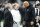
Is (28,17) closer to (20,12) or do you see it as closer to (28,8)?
(28,8)

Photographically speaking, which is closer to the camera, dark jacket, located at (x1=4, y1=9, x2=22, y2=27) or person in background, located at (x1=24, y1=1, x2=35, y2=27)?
person in background, located at (x1=24, y1=1, x2=35, y2=27)

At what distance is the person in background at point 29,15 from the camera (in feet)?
18.1

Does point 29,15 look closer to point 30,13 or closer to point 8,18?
point 30,13

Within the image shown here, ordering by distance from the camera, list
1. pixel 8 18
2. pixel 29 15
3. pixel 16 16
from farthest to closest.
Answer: pixel 16 16 → pixel 8 18 → pixel 29 15

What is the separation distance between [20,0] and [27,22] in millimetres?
7646

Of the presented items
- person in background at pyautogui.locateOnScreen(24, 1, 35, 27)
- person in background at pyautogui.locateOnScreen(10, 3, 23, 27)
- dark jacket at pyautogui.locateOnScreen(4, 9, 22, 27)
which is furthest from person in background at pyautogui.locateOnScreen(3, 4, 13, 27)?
person in background at pyautogui.locateOnScreen(24, 1, 35, 27)

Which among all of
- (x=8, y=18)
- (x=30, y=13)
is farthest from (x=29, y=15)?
(x=8, y=18)

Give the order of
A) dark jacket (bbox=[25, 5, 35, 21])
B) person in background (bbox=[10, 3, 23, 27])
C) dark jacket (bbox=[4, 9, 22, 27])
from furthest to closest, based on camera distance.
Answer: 1. person in background (bbox=[10, 3, 23, 27])
2. dark jacket (bbox=[4, 9, 22, 27])
3. dark jacket (bbox=[25, 5, 35, 21])

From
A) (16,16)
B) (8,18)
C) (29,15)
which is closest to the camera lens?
(29,15)

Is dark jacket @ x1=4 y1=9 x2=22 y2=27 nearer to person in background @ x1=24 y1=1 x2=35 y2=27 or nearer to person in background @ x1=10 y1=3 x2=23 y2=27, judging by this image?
person in background @ x1=10 y1=3 x2=23 y2=27

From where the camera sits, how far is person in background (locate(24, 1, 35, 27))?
18.1 ft

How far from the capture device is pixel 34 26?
5855 mm

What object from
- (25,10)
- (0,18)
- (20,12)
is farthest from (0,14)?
(25,10)

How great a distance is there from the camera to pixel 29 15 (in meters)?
5.53
